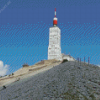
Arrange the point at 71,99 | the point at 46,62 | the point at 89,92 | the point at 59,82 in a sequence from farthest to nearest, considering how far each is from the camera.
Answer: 1. the point at 46,62
2. the point at 59,82
3. the point at 89,92
4. the point at 71,99

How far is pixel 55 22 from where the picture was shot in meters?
72.1

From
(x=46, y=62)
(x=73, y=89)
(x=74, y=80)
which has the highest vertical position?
(x=46, y=62)

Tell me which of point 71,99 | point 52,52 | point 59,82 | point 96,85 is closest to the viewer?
point 71,99

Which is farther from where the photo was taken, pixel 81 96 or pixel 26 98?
pixel 26 98

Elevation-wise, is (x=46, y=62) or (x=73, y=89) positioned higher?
(x=46, y=62)

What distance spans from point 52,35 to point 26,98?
54.8 meters

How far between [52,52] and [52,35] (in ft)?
25.1

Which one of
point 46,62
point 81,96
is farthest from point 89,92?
point 46,62

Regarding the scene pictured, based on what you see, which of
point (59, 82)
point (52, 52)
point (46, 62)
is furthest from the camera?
point (52, 52)

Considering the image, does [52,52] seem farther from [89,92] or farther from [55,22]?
[89,92]

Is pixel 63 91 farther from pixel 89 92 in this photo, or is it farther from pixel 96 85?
pixel 96 85

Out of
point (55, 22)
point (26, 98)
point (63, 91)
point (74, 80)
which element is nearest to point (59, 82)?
point (74, 80)

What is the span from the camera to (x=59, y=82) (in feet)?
56.5

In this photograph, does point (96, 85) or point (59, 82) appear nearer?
point (96, 85)
